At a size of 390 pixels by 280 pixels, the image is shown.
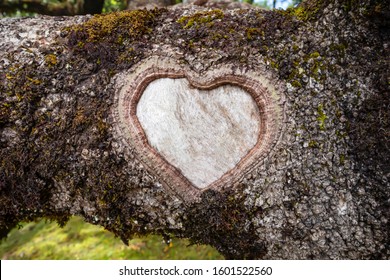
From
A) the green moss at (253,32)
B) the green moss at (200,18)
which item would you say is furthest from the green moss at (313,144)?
the green moss at (200,18)

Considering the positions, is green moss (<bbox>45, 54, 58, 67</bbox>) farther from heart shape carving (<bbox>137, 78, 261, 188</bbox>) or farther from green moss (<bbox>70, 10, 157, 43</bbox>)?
heart shape carving (<bbox>137, 78, 261, 188</bbox>)

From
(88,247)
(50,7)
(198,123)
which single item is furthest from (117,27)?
(88,247)

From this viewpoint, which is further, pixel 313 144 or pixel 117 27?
pixel 117 27

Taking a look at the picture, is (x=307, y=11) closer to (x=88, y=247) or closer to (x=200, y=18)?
(x=200, y=18)

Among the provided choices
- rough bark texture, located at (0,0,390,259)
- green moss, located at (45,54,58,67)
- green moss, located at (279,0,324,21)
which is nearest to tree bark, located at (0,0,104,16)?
rough bark texture, located at (0,0,390,259)

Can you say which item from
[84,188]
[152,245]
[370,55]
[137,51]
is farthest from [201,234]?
[152,245]

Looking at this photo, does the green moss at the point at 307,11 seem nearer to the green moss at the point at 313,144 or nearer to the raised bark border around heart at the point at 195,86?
the raised bark border around heart at the point at 195,86

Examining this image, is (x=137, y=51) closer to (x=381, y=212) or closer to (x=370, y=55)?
(x=370, y=55)
